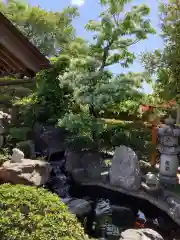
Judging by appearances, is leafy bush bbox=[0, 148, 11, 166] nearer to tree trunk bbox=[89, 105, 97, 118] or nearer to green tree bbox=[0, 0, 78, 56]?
tree trunk bbox=[89, 105, 97, 118]

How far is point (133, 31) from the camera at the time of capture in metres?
12.9

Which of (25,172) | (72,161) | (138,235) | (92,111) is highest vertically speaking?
(92,111)

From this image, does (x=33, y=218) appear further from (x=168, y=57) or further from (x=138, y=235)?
(x=168, y=57)

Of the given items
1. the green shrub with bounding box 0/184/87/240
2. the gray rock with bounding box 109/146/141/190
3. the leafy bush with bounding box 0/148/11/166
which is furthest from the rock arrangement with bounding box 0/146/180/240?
the green shrub with bounding box 0/184/87/240

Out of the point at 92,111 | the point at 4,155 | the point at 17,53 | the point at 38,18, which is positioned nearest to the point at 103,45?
the point at 92,111

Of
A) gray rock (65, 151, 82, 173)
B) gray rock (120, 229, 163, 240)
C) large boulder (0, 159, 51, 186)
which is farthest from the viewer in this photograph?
gray rock (65, 151, 82, 173)

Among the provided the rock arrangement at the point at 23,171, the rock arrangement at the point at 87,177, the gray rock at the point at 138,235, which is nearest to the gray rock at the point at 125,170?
the rock arrangement at the point at 87,177

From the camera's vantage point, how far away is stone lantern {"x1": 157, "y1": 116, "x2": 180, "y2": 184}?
9.75 meters

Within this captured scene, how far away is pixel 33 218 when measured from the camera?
4.05m

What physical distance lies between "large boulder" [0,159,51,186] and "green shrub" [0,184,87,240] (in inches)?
195

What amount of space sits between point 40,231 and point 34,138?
395 inches

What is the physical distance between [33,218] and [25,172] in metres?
5.64

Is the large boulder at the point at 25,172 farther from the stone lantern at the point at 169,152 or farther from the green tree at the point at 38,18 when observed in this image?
the green tree at the point at 38,18

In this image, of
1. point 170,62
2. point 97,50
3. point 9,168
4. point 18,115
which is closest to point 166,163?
point 170,62
